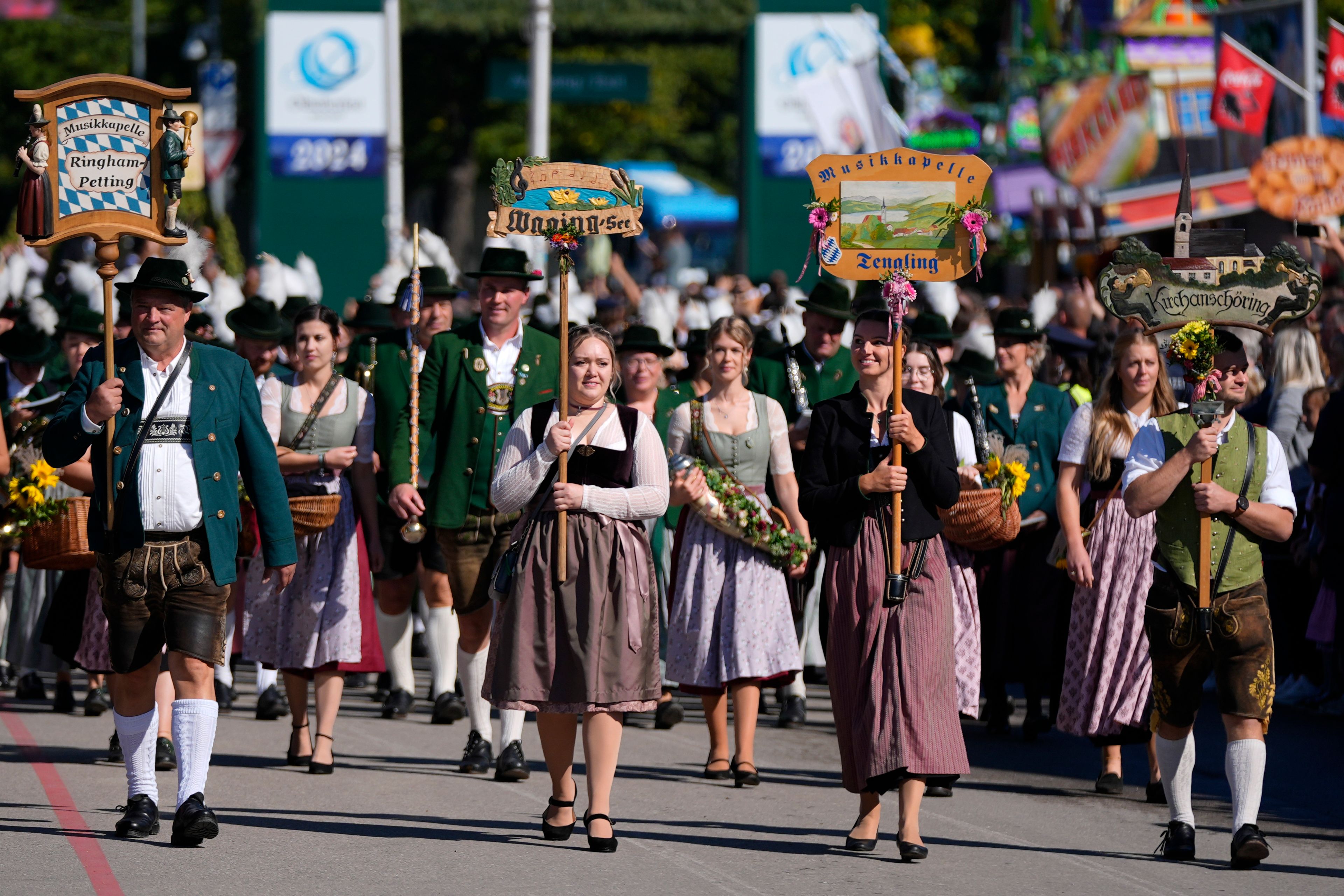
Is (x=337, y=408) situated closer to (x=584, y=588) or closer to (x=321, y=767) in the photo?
(x=321, y=767)

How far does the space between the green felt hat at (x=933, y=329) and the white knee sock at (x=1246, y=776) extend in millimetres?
4022

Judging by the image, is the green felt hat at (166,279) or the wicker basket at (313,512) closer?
the green felt hat at (166,279)

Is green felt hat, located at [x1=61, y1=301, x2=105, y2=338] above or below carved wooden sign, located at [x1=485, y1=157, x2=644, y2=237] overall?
below

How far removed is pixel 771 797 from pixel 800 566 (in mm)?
1188

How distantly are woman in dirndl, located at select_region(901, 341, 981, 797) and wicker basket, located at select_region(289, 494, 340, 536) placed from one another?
2.70 meters

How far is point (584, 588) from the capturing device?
7.62 metres

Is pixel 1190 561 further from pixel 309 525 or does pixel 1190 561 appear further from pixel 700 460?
pixel 309 525

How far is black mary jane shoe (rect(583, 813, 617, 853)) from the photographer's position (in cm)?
761

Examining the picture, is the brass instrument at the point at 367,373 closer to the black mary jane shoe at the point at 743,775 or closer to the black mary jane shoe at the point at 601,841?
the black mary jane shoe at the point at 743,775

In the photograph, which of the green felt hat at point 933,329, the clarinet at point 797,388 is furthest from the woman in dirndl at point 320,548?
the green felt hat at point 933,329

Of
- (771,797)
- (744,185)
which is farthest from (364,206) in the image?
(771,797)

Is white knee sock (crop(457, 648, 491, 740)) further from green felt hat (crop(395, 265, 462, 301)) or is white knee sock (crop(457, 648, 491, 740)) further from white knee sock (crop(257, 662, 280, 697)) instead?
green felt hat (crop(395, 265, 462, 301))

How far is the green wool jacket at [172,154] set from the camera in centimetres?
791

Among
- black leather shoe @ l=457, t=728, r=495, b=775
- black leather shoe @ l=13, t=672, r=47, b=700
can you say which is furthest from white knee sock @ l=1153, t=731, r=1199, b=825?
black leather shoe @ l=13, t=672, r=47, b=700
